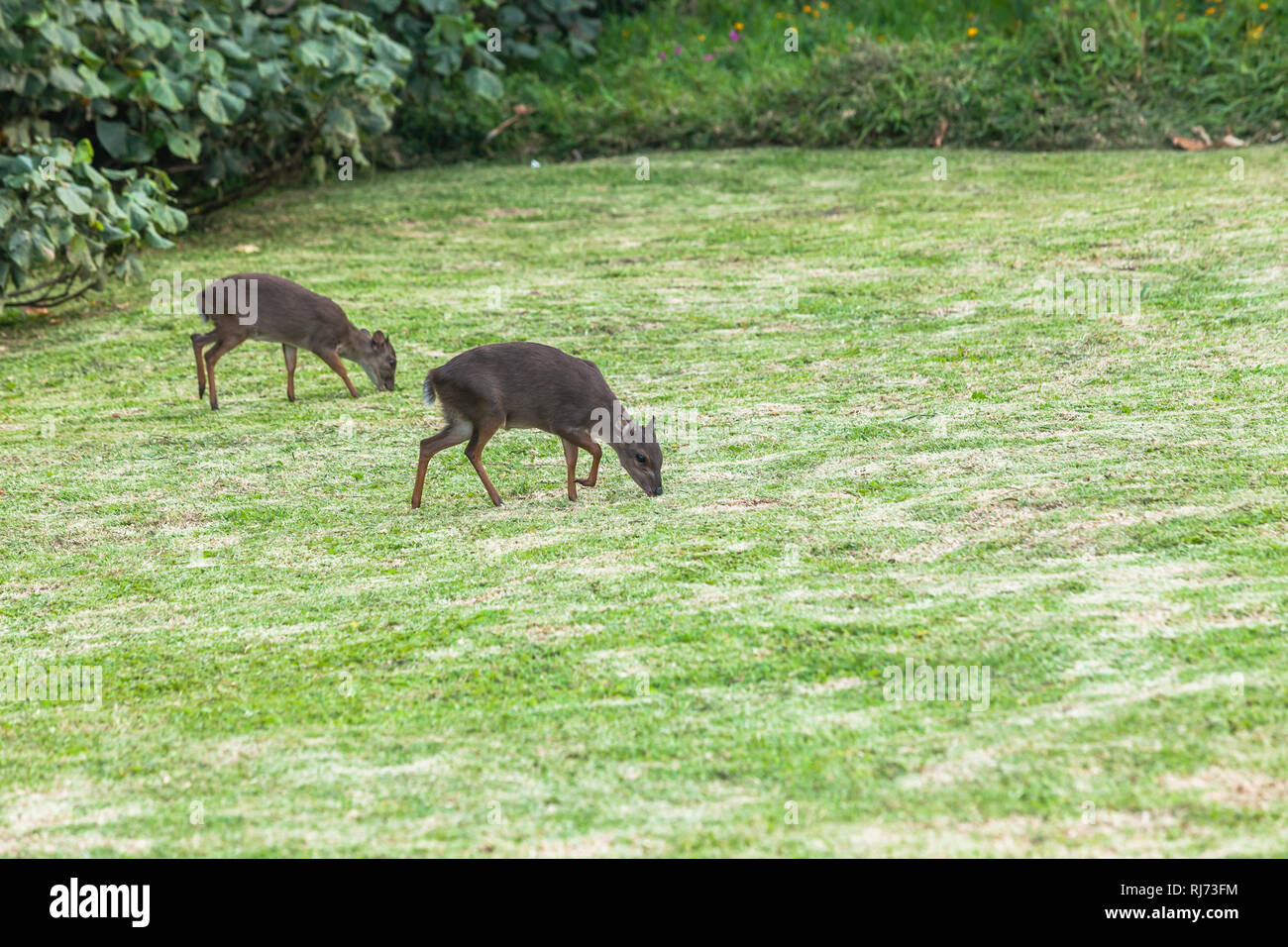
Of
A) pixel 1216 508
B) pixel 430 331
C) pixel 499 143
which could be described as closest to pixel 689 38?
pixel 499 143

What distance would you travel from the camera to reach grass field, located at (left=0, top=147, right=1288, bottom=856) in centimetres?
337

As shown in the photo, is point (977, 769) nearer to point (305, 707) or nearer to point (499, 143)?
point (305, 707)

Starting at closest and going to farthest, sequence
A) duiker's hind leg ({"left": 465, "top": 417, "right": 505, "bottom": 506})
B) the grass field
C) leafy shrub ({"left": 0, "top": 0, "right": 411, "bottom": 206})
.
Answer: the grass field, duiker's hind leg ({"left": 465, "top": 417, "right": 505, "bottom": 506}), leafy shrub ({"left": 0, "top": 0, "right": 411, "bottom": 206})

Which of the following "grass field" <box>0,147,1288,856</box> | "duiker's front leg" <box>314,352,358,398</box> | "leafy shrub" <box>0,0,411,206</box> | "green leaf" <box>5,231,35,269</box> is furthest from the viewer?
"leafy shrub" <box>0,0,411,206</box>

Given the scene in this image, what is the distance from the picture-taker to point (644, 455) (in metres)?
5.76

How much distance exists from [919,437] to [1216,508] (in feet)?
5.21

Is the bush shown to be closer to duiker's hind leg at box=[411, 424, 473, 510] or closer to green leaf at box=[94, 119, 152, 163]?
green leaf at box=[94, 119, 152, 163]

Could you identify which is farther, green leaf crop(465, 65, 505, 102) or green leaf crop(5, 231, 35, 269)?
green leaf crop(465, 65, 505, 102)

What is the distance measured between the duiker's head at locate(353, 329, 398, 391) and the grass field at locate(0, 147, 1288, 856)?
0.53 feet

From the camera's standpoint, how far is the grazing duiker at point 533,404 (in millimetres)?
5715

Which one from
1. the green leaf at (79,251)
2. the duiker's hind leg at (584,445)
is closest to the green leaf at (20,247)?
the green leaf at (79,251)

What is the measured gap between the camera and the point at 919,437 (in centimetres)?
629

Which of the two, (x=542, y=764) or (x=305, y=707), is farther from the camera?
(x=305, y=707)

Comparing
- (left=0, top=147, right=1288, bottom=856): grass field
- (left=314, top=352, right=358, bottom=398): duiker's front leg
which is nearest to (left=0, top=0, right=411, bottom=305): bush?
(left=0, top=147, right=1288, bottom=856): grass field
